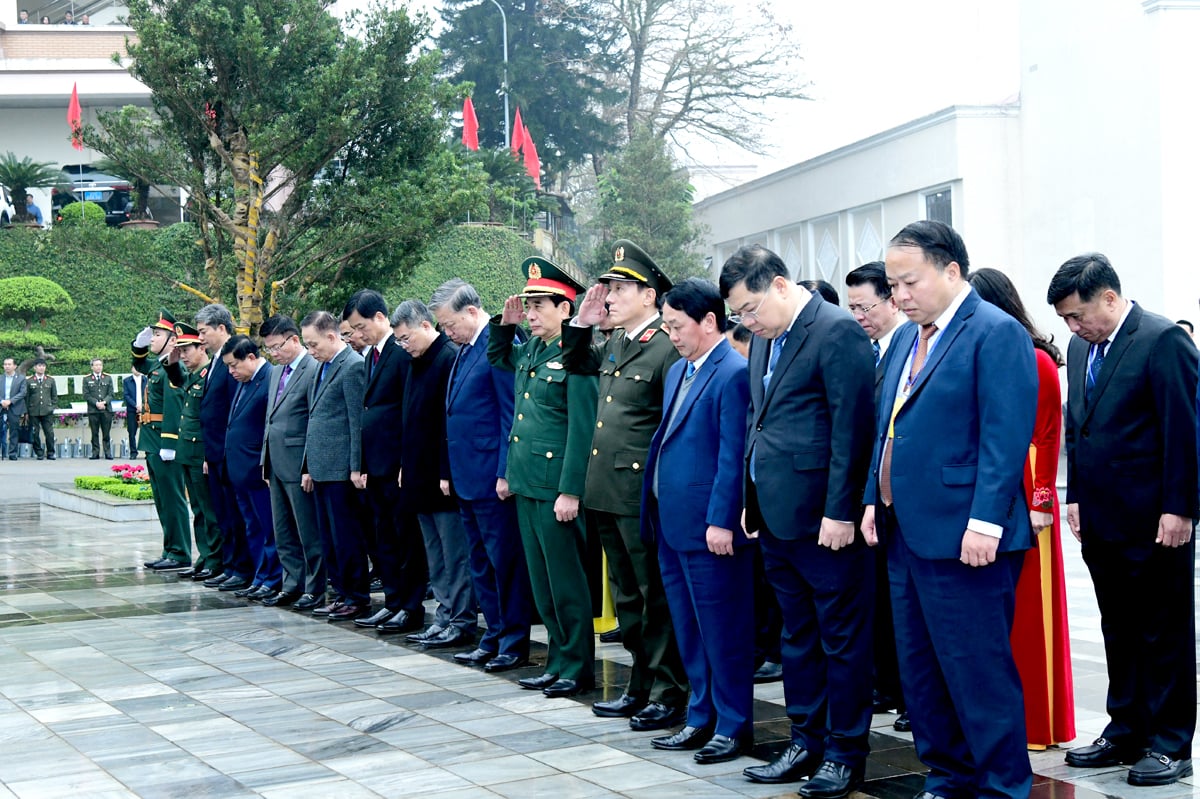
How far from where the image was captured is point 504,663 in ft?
21.7

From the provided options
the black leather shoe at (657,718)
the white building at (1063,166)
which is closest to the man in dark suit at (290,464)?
the black leather shoe at (657,718)

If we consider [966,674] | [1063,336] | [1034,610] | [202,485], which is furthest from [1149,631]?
[1063,336]

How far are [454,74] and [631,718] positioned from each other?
120 feet

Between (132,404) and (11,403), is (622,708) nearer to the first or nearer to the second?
(132,404)

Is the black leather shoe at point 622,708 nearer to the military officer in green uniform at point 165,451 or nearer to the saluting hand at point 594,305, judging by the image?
the saluting hand at point 594,305

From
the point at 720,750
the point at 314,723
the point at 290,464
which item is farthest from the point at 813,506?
the point at 290,464

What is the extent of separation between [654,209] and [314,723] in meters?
28.0

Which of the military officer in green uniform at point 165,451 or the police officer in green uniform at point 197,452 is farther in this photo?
the military officer in green uniform at point 165,451

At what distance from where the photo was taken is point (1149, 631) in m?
4.55

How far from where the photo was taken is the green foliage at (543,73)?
38781mm

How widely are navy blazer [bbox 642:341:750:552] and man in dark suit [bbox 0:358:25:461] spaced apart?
21.1 meters

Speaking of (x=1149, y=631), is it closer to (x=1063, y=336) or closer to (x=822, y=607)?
(x=822, y=607)

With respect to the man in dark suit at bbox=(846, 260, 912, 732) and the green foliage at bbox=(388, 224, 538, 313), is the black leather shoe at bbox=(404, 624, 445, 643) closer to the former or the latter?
the man in dark suit at bbox=(846, 260, 912, 732)

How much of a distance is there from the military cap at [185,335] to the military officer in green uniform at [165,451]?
163mm
